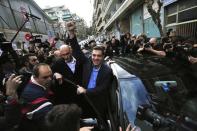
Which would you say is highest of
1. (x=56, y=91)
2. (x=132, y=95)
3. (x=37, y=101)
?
(x=37, y=101)

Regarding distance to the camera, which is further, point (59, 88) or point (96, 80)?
point (59, 88)

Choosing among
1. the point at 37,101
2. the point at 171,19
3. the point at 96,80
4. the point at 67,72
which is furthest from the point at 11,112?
the point at 171,19

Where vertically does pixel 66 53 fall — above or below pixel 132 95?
above

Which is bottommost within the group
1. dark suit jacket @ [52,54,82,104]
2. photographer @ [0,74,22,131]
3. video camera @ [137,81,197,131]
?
dark suit jacket @ [52,54,82,104]

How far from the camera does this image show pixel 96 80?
14.0 ft

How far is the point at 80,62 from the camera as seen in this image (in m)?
4.93

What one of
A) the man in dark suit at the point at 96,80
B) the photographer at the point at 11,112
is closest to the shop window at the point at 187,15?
the man in dark suit at the point at 96,80

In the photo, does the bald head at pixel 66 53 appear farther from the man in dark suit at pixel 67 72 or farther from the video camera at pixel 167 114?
the video camera at pixel 167 114

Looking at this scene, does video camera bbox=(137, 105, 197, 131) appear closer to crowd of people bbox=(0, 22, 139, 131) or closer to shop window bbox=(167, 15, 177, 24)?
crowd of people bbox=(0, 22, 139, 131)

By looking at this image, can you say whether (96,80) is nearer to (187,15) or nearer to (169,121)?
(169,121)

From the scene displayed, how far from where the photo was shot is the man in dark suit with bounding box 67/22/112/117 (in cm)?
409

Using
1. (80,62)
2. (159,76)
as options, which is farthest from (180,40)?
(159,76)

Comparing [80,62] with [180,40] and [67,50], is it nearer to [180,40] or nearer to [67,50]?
[67,50]

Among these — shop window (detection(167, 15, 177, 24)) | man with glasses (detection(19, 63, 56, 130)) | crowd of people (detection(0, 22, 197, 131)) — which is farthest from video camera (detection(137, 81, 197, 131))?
shop window (detection(167, 15, 177, 24))
